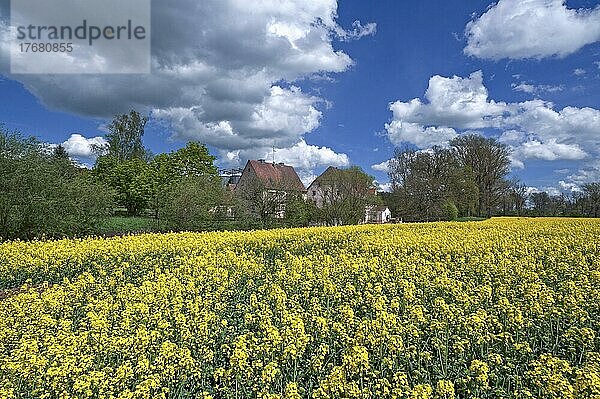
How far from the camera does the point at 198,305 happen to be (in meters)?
5.57

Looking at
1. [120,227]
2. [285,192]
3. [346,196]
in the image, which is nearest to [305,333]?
[120,227]

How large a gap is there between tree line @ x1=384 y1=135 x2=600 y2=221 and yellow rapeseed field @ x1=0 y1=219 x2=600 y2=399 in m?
29.2

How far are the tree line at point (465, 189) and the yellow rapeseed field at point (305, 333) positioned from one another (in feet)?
→ 95.8

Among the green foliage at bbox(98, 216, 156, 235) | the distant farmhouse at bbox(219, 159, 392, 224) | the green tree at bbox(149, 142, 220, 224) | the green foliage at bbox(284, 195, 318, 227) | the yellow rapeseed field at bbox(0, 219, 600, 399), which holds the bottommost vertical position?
the yellow rapeseed field at bbox(0, 219, 600, 399)

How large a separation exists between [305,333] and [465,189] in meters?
38.5

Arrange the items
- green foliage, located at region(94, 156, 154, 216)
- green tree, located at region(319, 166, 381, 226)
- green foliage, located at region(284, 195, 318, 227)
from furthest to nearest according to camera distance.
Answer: green foliage, located at region(94, 156, 154, 216), green tree, located at region(319, 166, 381, 226), green foliage, located at region(284, 195, 318, 227)

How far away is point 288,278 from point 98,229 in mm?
16114

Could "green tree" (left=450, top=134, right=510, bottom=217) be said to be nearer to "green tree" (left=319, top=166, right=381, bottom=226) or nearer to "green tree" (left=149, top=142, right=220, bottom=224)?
"green tree" (left=319, top=166, right=381, bottom=226)

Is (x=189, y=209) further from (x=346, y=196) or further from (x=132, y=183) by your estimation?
(x=132, y=183)

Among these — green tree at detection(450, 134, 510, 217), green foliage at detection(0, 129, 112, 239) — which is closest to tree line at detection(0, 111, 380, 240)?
green foliage at detection(0, 129, 112, 239)

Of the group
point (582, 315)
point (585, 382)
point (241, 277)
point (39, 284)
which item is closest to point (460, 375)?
point (585, 382)

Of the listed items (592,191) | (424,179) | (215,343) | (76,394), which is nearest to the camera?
(76,394)

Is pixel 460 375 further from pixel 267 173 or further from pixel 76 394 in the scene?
pixel 267 173

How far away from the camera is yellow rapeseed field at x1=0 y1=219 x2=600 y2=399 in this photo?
143 inches
